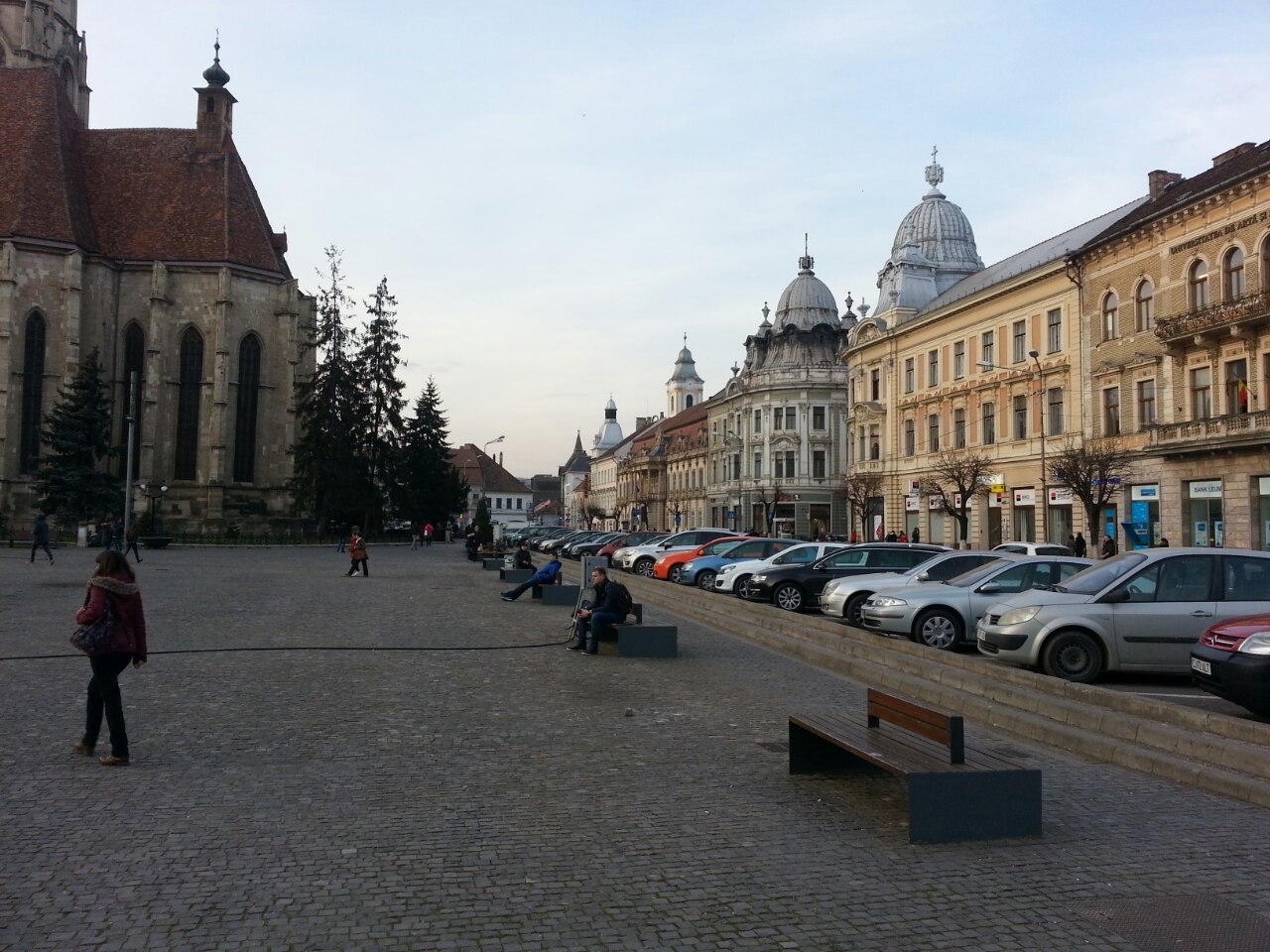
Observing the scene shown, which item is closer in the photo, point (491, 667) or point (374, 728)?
point (374, 728)

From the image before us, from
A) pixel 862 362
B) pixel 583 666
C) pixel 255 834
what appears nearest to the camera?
pixel 255 834

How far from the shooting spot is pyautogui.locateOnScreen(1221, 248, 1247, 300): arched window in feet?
116

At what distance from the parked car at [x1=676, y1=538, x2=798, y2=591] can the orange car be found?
192 centimetres

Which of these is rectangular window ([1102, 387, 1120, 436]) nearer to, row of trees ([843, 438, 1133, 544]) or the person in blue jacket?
row of trees ([843, 438, 1133, 544])

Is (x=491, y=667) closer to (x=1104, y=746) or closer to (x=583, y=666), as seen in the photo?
(x=583, y=666)

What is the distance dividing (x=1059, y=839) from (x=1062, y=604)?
6508 millimetres

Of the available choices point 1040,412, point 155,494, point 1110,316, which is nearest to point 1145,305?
point 1110,316

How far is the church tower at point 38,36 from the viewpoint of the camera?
224 ft

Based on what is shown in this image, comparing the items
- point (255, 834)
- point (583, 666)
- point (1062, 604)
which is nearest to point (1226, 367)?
point (1062, 604)

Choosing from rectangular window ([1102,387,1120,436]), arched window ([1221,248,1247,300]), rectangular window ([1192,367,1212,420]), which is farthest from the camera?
rectangular window ([1102,387,1120,436])

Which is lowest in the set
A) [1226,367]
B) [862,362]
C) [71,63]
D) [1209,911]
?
[1209,911]

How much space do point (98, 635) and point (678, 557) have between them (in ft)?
88.3

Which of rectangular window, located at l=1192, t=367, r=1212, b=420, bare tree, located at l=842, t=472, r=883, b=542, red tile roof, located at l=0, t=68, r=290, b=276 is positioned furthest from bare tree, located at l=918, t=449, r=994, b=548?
red tile roof, located at l=0, t=68, r=290, b=276

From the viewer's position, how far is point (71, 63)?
238ft
